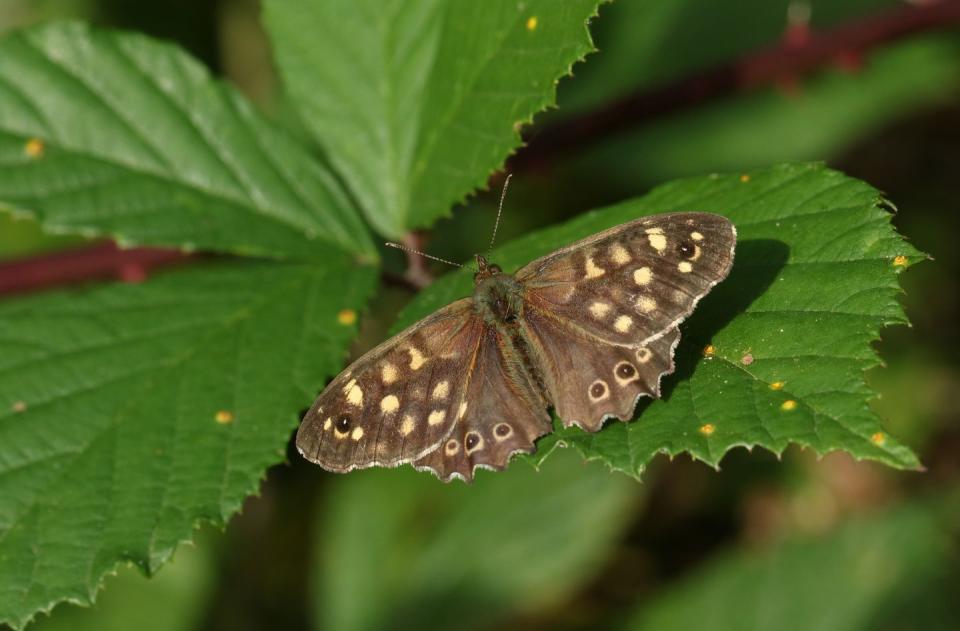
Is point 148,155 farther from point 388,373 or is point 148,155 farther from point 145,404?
point 388,373

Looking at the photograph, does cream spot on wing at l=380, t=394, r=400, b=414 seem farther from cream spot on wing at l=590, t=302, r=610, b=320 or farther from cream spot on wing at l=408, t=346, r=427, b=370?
cream spot on wing at l=590, t=302, r=610, b=320

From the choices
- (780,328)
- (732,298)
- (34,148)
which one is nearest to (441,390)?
(732,298)

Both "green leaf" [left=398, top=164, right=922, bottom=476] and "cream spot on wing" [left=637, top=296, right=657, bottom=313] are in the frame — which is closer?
"green leaf" [left=398, top=164, right=922, bottom=476]

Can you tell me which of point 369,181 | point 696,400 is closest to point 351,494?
point 369,181

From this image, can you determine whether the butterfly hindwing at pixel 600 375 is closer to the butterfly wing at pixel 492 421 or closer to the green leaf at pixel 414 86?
the butterfly wing at pixel 492 421

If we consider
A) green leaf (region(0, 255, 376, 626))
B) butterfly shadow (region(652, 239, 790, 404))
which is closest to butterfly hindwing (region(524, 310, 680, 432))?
butterfly shadow (region(652, 239, 790, 404))
